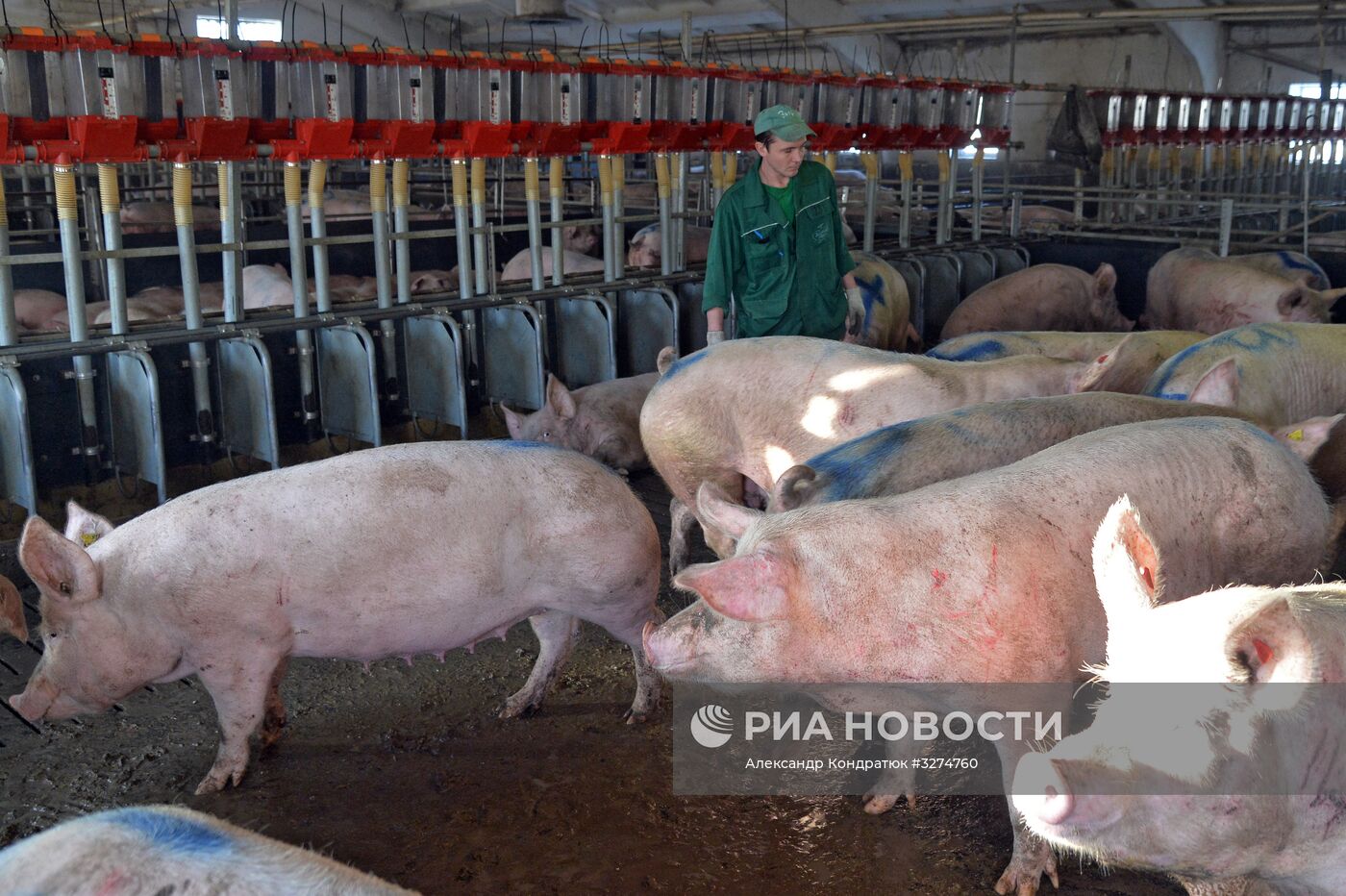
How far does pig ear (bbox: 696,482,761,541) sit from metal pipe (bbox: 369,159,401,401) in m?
3.54

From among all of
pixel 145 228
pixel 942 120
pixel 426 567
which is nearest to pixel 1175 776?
pixel 426 567

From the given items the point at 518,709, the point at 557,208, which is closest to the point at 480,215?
the point at 557,208

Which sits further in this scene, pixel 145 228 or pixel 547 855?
pixel 145 228

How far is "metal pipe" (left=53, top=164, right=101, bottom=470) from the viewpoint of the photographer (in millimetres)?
4836

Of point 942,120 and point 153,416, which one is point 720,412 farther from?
point 942,120

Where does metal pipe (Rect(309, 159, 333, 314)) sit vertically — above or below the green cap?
below

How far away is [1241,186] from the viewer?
17.9 meters

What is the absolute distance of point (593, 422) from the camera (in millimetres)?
6332

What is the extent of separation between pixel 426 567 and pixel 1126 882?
6.78 ft

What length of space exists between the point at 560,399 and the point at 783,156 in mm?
1827

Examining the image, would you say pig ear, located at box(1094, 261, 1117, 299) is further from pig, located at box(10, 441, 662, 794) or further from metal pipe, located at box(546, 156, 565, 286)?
pig, located at box(10, 441, 662, 794)

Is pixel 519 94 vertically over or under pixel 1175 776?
over

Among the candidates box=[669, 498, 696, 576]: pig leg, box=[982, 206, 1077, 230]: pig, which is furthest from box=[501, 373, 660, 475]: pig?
box=[982, 206, 1077, 230]: pig

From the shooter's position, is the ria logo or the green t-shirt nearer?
the ria logo
